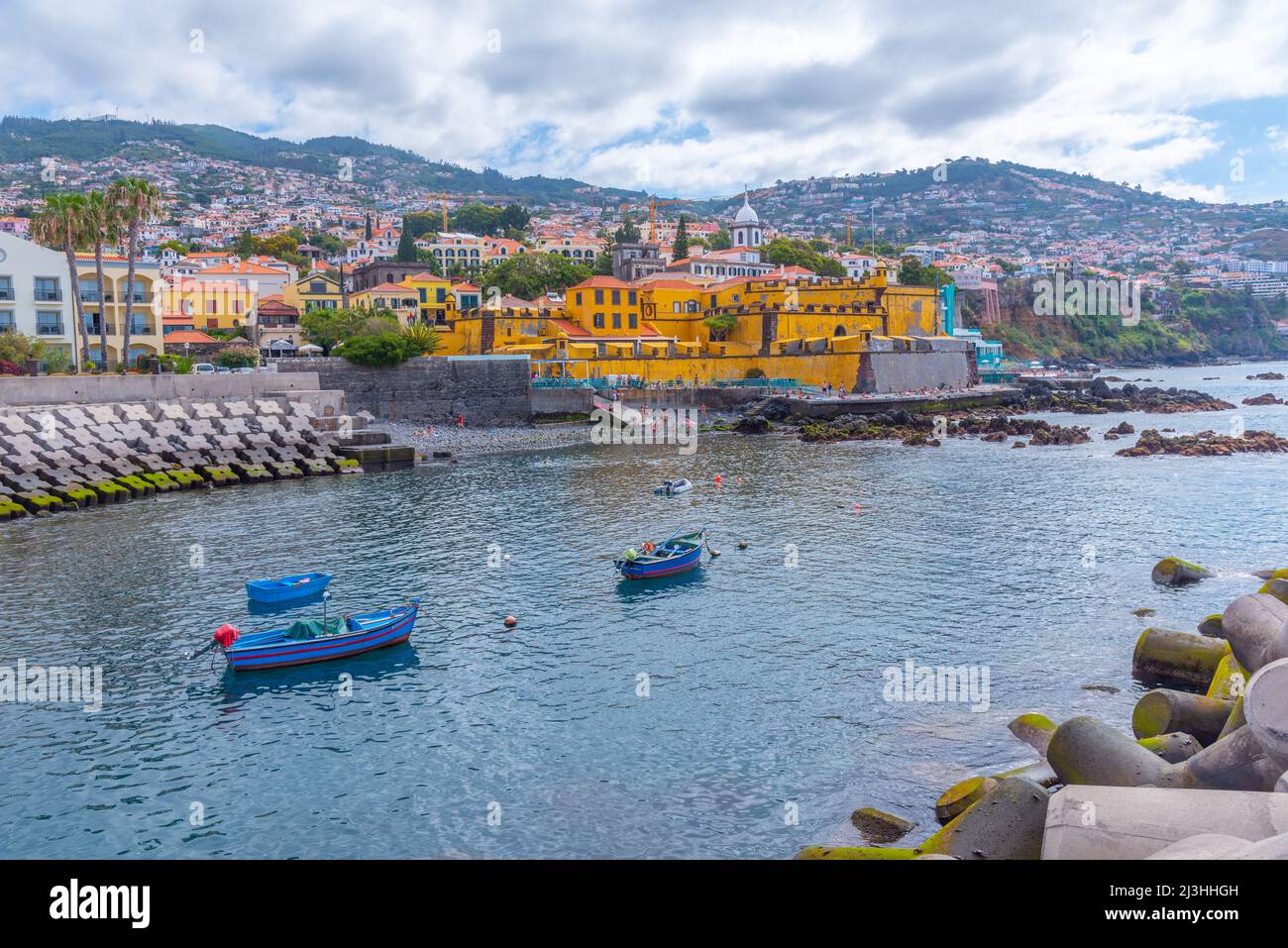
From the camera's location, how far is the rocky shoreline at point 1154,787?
24.8ft

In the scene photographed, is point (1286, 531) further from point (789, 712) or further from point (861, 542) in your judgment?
point (789, 712)

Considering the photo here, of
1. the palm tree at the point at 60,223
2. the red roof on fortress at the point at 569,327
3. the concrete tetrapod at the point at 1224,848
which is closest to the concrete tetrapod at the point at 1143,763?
the concrete tetrapod at the point at 1224,848

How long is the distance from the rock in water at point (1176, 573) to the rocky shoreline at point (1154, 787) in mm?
7510

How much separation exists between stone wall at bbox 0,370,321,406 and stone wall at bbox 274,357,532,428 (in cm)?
560

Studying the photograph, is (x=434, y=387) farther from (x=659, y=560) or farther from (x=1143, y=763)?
(x=1143, y=763)

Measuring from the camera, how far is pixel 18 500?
106 feet

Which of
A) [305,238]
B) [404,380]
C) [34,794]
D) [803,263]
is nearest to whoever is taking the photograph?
[34,794]

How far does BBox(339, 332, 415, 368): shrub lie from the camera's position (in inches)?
2199

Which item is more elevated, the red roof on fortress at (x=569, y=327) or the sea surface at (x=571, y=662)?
the red roof on fortress at (x=569, y=327)

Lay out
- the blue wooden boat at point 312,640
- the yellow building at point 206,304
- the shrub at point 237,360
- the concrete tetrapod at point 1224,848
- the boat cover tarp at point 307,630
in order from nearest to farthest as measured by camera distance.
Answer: the concrete tetrapod at point 1224,848 < the blue wooden boat at point 312,640 < the boat cover tarp at point 307,630 < the shrub at point 237,360 < the yellow building at point 206,304

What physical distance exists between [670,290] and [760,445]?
2756 centimetres

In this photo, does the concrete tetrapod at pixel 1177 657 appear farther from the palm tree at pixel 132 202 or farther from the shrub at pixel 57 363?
the shrub at pixel 57 363

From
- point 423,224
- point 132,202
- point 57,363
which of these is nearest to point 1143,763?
point 132,202

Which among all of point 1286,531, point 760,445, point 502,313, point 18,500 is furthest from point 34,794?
point 502,313
